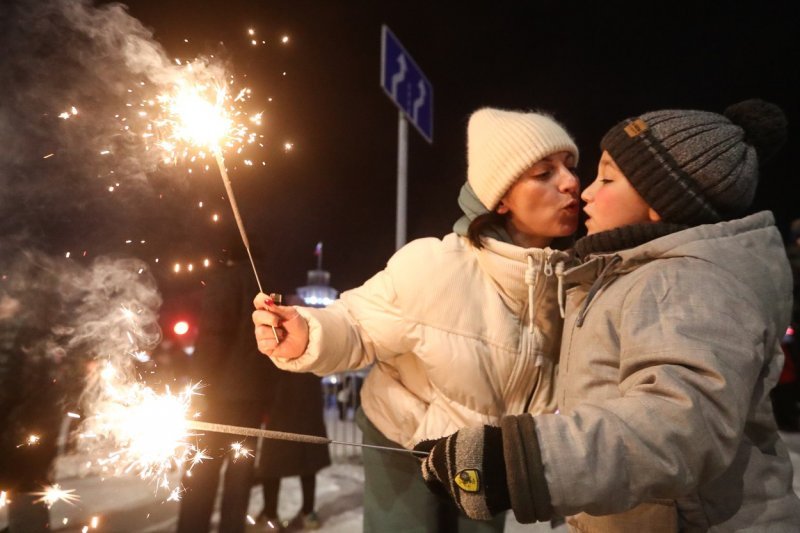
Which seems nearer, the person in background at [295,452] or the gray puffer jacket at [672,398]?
the gray puffer jacket at [672,398]

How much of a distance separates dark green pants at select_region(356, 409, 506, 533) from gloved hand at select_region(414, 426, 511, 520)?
3.46 ft

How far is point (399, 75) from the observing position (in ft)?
14.4

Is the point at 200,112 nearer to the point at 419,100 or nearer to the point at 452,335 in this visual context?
the point at 452,335

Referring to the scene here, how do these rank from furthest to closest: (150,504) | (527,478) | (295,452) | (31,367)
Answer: (150,504) → (295,452) → (31,367) → (527,478)

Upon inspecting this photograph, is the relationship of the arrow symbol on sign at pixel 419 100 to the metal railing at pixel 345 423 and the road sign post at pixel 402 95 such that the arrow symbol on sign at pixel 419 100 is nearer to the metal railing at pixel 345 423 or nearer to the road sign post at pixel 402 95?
the road sign post at pixel 402 95

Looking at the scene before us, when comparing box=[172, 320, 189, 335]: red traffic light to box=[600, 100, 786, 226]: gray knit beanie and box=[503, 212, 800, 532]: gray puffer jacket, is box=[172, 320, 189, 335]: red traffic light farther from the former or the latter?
box=[600, 100, 786, 226]: gray knit beanie

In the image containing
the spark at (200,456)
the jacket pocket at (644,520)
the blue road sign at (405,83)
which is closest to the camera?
the jacket pocket at (644,520)

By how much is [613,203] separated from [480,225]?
59cm

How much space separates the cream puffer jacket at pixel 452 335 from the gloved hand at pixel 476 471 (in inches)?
30.0

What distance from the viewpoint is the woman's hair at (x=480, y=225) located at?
222 centimetres

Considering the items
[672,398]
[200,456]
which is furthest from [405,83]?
[672,398]

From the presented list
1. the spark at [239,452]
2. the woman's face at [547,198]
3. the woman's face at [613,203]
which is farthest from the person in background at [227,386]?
the woman's face at [613,203]

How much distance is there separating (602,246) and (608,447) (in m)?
0.78

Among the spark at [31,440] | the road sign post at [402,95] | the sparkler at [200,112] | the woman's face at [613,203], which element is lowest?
the spark at [31,440]
